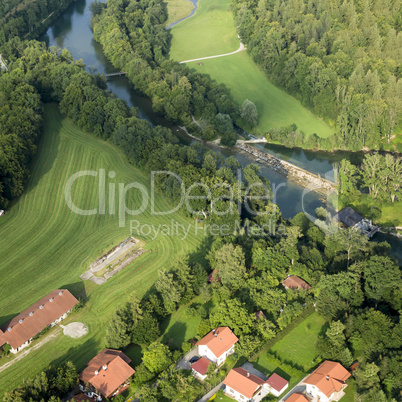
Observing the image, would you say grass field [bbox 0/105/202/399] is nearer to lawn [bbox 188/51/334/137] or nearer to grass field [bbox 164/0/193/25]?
lawn [bbox 188/51/334/137]

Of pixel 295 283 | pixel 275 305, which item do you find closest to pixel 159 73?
pixel 295 283

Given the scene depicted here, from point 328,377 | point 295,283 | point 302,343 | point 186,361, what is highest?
point 186,361

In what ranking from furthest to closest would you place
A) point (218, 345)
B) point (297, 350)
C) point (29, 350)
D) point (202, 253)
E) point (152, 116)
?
point (152, 116)
point (202, 253)
point (297, 350)
point (29, 350)
point (218, 345)

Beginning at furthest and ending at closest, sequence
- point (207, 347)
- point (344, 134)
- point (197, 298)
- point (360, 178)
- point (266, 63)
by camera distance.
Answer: point (266, 63), point (344, 134), point (360, 178), point (197, 298), point (207, 347)

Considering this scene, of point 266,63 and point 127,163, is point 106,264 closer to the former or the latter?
point 127,163

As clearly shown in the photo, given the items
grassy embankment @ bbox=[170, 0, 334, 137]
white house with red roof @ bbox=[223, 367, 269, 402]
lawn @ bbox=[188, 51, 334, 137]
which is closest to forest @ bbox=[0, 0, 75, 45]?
grassy embankment @ bbox=[170, 0, 334, 137]

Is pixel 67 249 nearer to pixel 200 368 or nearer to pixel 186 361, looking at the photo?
pixel 186 361

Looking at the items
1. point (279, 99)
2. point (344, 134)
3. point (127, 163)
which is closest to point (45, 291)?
point (127, 163)
